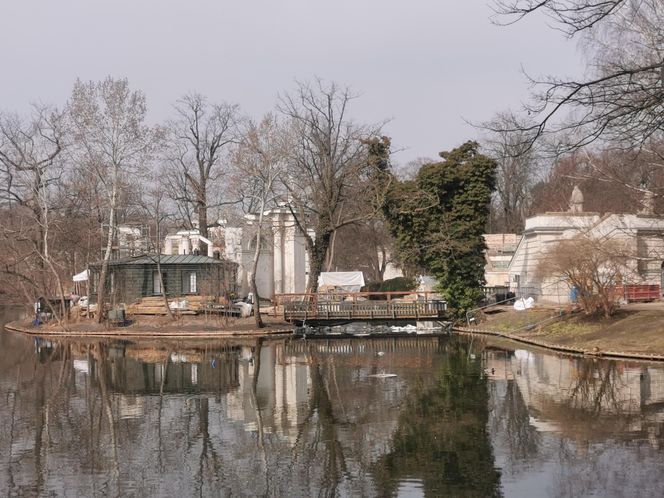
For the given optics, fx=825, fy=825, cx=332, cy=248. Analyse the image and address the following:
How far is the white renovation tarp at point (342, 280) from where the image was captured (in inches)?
2111

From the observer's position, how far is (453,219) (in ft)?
142

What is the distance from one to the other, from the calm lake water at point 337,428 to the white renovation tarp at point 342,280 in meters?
24.0

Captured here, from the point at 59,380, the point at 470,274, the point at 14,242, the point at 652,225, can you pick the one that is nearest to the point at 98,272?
the point at 14,242

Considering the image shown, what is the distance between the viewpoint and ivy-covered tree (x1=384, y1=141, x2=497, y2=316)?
4281 centimetres

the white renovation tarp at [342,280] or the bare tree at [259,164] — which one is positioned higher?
the bare tree at [259,164]

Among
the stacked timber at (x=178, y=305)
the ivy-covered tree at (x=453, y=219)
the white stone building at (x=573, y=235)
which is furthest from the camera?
the stacked timber at (x=178, y=305)

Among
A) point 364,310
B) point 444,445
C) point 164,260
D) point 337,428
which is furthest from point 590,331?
point 164,260

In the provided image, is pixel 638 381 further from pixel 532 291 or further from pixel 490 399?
pixel 532 291

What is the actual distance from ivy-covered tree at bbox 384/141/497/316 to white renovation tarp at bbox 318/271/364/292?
997 centimetres

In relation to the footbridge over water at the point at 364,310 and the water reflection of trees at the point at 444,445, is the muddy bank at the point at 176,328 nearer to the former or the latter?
the footbridge over water at the point at 364,310

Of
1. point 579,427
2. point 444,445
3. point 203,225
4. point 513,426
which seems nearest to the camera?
point 444,445

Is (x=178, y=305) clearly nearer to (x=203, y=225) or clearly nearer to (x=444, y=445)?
(x=203, y=225)

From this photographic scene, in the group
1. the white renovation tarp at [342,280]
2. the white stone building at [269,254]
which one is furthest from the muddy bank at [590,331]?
the white stone building at [269,254]

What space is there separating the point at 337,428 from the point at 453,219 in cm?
2826
